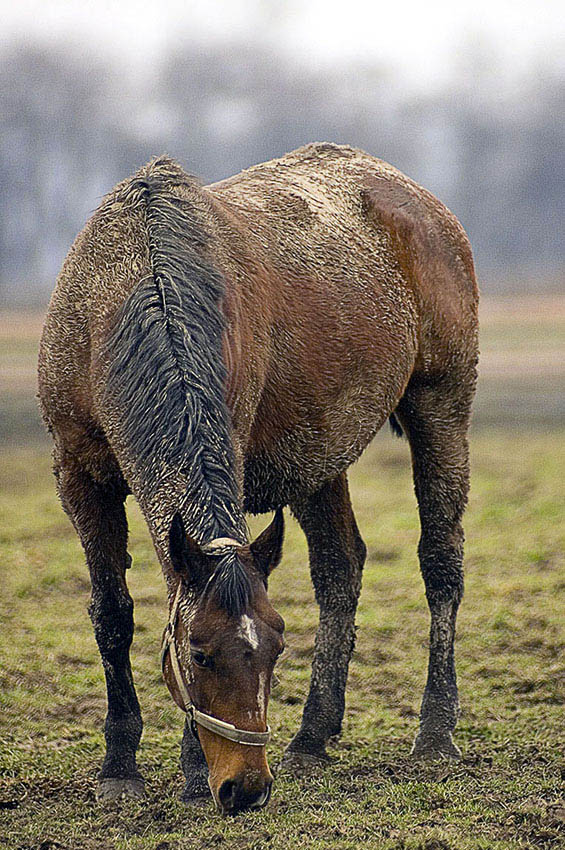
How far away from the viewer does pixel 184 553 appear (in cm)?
338

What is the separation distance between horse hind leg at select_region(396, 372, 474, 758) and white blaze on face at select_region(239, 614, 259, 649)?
2594 mm

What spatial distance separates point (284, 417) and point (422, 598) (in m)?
3.78

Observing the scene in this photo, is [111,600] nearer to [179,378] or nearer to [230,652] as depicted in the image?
[179,378]

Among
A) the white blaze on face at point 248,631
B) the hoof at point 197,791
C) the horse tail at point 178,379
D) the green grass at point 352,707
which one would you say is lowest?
the green grass at point 352,707

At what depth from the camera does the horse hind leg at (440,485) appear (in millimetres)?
5785

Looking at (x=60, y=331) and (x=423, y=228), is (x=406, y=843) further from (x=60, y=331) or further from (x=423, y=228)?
(x=423, y=228)

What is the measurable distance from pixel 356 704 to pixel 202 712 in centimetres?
290

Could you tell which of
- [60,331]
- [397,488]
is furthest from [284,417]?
[397,488]

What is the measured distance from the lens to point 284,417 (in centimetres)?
473

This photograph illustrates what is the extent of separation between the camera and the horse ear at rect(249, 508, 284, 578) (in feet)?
11.3

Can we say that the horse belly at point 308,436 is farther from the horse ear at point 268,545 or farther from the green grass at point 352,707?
the green grass at point 352,707

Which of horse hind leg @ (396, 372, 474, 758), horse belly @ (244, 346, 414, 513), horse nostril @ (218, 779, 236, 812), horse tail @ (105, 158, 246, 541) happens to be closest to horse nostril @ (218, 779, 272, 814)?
horse nostril @ (218, 779, 236, 812)

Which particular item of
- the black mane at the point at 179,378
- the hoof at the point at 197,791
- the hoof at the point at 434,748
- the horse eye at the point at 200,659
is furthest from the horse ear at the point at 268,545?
the hoof at the point at 434,748

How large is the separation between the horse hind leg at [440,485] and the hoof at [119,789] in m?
1.77
